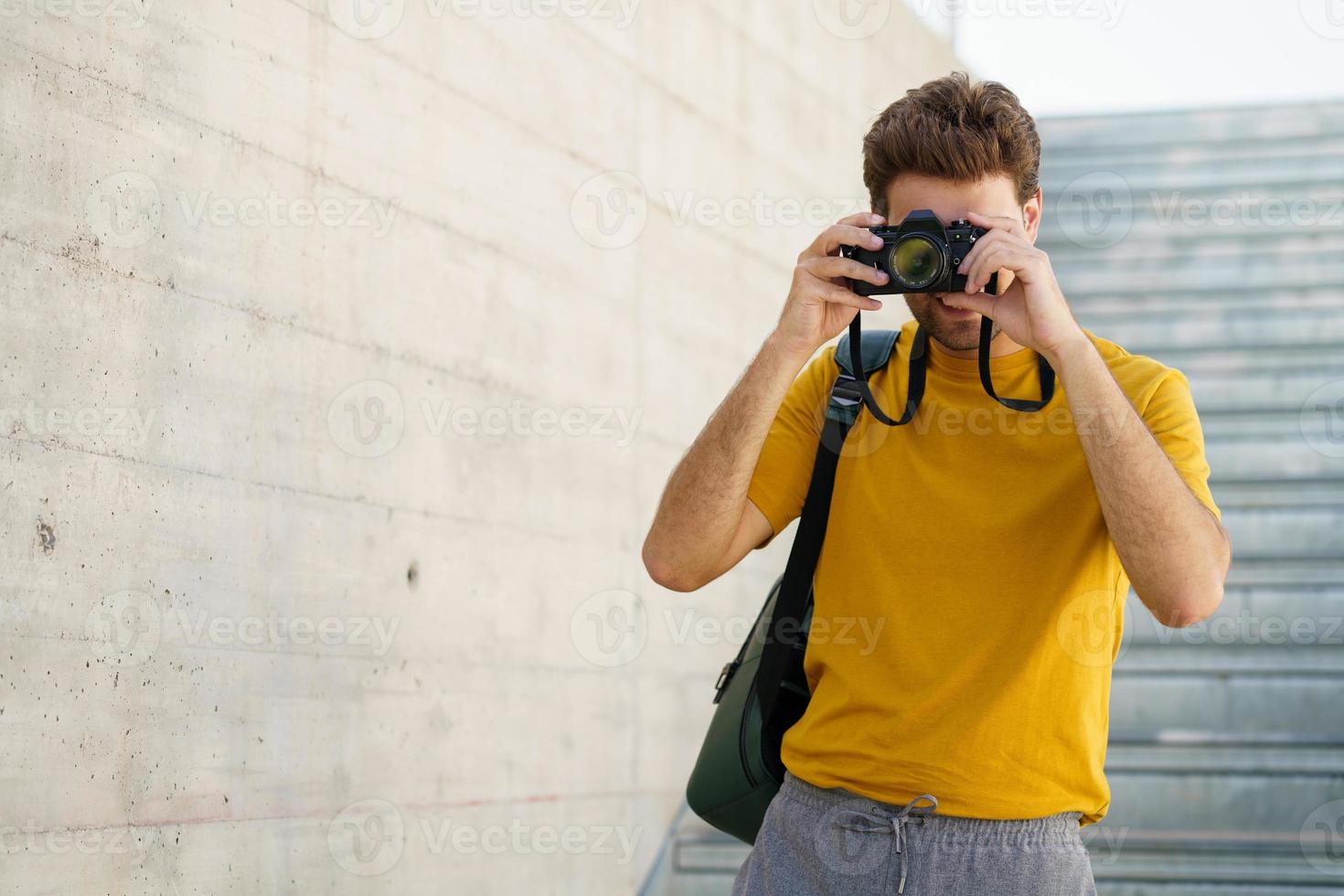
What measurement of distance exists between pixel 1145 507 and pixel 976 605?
201mm

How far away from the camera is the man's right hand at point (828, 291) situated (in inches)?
61.6

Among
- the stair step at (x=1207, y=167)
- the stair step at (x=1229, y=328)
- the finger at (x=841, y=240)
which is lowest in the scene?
the finger at (x=841, y=240)

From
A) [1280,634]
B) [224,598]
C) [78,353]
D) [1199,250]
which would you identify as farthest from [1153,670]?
[78,353]

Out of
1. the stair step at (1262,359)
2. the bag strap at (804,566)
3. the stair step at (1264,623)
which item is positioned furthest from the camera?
the stair step at (1262,359)

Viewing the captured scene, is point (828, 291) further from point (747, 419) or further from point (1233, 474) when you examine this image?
point (1233, 474)

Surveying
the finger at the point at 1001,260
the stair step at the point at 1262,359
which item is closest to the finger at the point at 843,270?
the finger at the point at 1001,260

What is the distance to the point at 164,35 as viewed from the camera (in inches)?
85.2

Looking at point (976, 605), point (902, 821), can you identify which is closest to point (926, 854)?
point (902, 821)

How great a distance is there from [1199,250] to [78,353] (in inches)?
181

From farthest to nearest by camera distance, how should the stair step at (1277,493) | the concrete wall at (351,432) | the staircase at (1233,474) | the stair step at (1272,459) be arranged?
the stair step at (1272,459) → the stair step at (1277,493) → the staircase at (1233,474) → the concrete wall at (351,432)

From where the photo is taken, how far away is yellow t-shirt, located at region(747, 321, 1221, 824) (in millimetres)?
1435

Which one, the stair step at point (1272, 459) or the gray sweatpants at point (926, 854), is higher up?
the stair step at point (1272, 459)

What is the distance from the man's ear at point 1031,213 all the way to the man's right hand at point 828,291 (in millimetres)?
169

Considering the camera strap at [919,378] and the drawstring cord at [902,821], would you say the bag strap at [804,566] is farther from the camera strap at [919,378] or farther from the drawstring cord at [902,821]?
the drawstring cord at [902,821]
